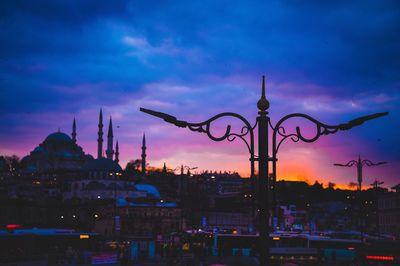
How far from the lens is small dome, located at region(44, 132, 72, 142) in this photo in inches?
5709

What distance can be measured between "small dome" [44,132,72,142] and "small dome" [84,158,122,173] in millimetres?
30693

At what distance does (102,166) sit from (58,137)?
34467 millimetres

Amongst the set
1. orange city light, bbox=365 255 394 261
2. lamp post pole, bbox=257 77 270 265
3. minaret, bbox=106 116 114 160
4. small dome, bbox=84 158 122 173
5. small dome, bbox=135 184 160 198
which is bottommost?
orange city light, bbox=365 255 394 261

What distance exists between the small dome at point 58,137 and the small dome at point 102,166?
30693mm

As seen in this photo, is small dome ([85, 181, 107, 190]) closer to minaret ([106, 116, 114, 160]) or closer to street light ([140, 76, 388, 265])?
minaret ([106, 116, 114, 160])

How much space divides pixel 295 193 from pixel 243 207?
4369 centimetres

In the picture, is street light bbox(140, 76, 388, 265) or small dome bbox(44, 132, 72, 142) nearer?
street light bbox(140, 76, 388, 265)

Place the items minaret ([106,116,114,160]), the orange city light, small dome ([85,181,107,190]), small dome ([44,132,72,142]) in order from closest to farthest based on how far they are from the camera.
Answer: the orange city light → small dome ([85,181,107,190]) → minaret ([106,116,114,160]) → small dome ([44,132,72,142])

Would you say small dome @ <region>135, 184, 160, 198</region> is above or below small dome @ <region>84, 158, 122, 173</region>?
below

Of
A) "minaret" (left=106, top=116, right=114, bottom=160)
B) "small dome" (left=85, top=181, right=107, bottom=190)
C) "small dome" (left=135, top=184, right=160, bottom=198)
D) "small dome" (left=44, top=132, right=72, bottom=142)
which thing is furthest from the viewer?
"small dome" (left=44, top=132, right=72, bottom=142)

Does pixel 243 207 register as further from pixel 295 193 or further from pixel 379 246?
pixel 379 246

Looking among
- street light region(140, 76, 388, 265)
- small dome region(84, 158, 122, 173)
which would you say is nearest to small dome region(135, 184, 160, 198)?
small dome region(84, 158, 122, 173)

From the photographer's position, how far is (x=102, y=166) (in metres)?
115

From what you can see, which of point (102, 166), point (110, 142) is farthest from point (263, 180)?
point (110, 142)
